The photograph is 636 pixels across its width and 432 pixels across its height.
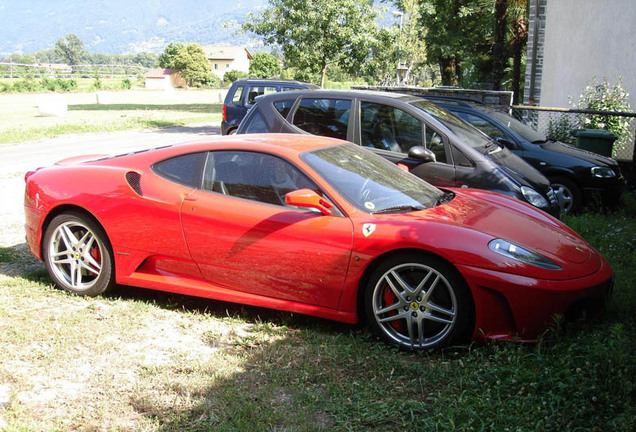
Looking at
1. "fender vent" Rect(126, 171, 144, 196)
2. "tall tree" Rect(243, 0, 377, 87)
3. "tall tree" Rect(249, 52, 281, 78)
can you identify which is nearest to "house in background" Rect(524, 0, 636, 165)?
"tall tree" Rect(243, 0, 377, 87)

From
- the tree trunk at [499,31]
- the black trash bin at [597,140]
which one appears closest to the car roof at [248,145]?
the black trash bin at [597,140]

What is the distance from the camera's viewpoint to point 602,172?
881 centimetres

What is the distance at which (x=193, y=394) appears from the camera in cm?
365

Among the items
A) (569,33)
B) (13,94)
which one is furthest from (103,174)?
(13,94)

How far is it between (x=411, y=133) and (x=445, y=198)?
6.47ft

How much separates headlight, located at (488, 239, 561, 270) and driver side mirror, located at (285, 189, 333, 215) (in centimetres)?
116

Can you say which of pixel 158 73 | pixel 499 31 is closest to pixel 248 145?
pixel 499 31

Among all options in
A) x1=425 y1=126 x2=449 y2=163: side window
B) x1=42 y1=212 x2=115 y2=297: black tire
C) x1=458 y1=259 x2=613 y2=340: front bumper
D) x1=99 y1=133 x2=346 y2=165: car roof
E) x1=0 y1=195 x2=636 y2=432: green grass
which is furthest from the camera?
x1=425 y1=126 x2=449 y2=163: side window

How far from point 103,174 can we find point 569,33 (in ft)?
55.6

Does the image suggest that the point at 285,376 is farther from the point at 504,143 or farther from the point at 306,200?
the point at 504,143

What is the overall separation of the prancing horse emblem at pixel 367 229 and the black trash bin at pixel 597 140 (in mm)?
8426

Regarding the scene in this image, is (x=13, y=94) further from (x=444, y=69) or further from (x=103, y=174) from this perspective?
(x=103, y=174)

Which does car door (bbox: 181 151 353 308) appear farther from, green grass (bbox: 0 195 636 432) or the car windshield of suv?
the car windshield of suv

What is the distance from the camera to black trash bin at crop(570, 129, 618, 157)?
11.1m
